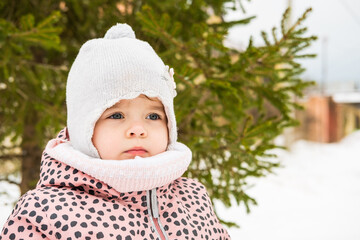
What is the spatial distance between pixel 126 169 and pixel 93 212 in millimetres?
207

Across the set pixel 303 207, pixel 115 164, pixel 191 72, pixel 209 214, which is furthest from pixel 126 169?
pixel 303 207

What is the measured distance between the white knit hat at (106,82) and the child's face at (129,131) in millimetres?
44

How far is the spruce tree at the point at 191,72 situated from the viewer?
2424 mm

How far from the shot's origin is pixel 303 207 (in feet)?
24.9

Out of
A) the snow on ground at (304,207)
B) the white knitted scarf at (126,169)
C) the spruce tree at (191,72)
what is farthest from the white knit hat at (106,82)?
the snow on ground at (304,207)

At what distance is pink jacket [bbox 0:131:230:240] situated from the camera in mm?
1277

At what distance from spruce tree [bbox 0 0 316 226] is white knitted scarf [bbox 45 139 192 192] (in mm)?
1030

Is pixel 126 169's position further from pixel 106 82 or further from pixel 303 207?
pixel 303 207

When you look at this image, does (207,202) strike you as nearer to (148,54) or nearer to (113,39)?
(148,54)

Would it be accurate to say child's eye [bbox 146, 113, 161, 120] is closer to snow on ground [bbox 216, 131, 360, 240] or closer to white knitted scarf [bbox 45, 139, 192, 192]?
white knitted scarf [bbox 45, 139, 192, 192]

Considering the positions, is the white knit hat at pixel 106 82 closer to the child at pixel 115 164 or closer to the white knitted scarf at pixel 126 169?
the child at pixel 115 164

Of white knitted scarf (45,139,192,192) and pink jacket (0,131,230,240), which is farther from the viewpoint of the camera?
white knitted scarf (45,139,192,192)

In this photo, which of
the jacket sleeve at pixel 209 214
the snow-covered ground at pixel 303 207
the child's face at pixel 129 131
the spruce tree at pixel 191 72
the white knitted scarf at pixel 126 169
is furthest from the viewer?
the snow-covered ground at pixel 303 207

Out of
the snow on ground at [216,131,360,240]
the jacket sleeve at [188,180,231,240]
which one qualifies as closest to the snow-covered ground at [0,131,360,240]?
the snow on ground at [216,131,360,240]
